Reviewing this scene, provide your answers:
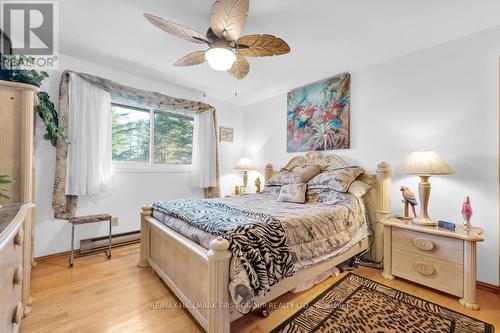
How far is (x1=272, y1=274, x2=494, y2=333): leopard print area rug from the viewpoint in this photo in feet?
4.87

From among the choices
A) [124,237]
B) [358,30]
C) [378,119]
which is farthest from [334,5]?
[124,237]

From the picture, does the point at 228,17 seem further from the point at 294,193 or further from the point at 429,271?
the point at 429,271

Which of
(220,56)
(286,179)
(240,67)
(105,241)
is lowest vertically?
(105,241)

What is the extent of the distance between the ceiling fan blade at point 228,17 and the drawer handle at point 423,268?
258 centimetres

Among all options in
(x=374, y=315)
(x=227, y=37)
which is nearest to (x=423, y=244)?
(x=374, y=315)

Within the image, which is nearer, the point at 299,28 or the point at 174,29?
the point at 174,29

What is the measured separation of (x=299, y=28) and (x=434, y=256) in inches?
96.4

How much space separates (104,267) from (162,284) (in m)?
Result: 0.83

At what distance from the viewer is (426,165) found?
195 cm

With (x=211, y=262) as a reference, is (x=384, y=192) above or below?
above

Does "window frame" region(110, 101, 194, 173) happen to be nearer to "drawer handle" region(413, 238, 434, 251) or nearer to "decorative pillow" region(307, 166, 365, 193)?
"decorative pillow" region(307, 166, 365, 193)

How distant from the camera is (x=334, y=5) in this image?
5.76 ft

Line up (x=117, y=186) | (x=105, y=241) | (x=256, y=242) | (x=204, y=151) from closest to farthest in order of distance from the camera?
(x=256, y=242), (x=105, y=241), (x=117, y=186), (x=204, y=151)

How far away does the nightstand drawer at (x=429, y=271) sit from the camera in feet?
5.90
